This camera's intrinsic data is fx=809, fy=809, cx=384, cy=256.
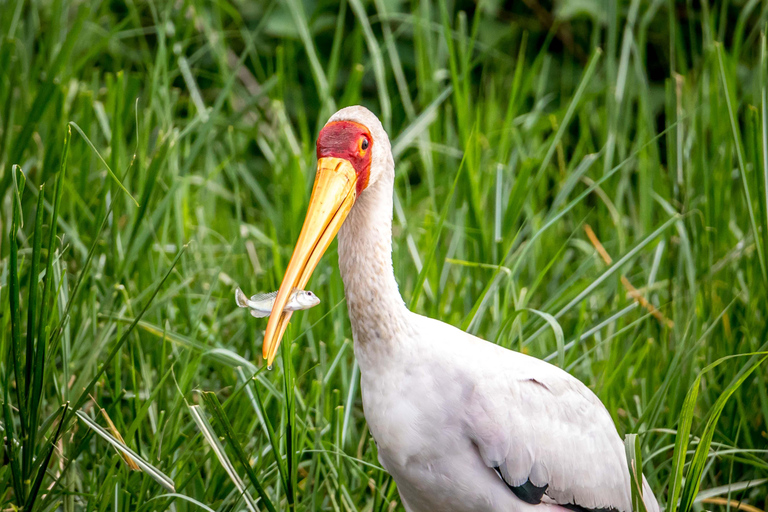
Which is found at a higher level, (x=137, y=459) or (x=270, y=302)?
(x=270, y=302)

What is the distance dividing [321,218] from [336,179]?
0.29 ft

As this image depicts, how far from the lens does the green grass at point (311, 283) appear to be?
1.86 m

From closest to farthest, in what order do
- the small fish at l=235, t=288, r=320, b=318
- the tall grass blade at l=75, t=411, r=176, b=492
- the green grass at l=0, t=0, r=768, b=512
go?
the small fish at l=235, t=288, r=320, b=318 < the tall grass blade at l=75, t=411, r=176, b=492 < the green grass at l=0, t=0, r=768, b=512

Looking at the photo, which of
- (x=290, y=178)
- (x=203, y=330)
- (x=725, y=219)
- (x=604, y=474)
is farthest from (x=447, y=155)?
(x=604, y=474)

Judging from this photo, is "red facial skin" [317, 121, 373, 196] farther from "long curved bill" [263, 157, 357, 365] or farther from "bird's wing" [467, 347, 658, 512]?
"bird's wing" [467, 347, 658, 512]

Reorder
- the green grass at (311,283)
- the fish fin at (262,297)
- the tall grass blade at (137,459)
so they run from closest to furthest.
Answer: the fish fin at (262,297) < the tall grass blade at (137,459) < the green grass at (311,283)

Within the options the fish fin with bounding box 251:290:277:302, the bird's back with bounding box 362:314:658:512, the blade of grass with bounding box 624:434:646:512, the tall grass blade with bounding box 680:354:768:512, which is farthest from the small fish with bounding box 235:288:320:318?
the tall grass blade with bounding box 680:354:768:512

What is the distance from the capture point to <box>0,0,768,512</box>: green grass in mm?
1860

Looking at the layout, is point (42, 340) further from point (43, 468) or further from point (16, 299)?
point (43, 468)

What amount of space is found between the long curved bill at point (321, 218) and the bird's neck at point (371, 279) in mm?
70

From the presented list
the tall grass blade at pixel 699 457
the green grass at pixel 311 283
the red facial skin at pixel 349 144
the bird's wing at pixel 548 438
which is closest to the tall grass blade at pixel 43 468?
the green grass at pixel 311 283

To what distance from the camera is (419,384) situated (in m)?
1.73

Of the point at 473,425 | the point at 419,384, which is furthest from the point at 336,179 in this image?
the point at 473,425

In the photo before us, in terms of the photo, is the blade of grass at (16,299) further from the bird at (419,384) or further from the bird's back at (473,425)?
the bird's back at (473,425)
